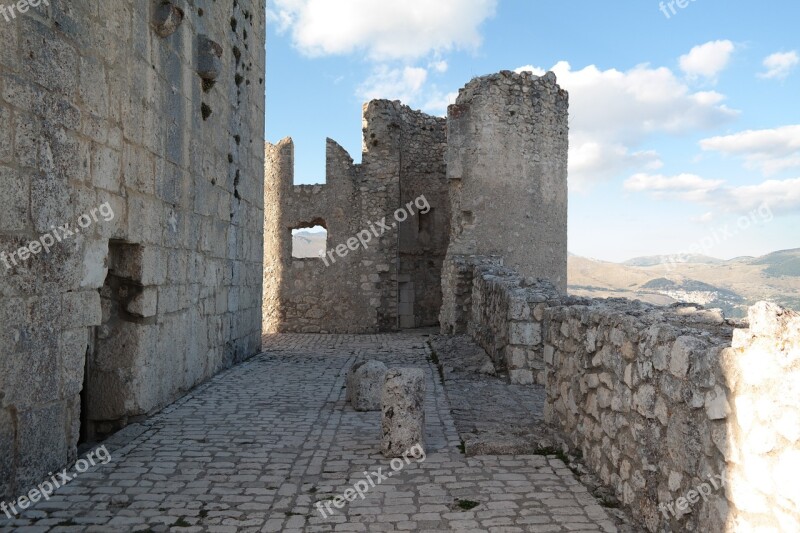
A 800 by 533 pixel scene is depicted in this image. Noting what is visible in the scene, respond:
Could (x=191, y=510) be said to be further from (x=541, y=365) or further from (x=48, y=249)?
(x=541, y=365)

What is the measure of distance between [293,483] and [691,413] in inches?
117

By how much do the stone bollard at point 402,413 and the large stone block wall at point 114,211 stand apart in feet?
8.76

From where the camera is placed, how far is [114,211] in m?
6.00

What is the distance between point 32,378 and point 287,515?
222cm

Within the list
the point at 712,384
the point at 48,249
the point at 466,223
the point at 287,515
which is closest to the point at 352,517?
the point at 287,515

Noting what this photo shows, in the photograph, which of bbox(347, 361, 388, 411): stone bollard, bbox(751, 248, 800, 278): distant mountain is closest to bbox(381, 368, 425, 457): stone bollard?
bbox(347, 361, 388, 411): stone bollard

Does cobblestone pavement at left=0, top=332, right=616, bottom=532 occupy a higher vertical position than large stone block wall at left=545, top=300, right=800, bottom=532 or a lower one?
lower

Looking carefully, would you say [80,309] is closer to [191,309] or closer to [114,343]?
[114,343]

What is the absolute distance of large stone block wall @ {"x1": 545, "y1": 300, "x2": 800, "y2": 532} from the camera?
259cm

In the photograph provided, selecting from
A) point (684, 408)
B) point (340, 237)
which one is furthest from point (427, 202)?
point (684, 408)

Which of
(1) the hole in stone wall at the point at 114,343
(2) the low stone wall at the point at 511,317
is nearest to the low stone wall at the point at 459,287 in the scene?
(2) the low stone wall at the point at 511,317

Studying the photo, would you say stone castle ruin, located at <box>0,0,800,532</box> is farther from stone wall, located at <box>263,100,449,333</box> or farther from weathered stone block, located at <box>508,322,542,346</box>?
stone wall, located at <box>263,100,449,333</box>

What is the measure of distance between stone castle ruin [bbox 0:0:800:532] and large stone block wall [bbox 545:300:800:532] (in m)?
0.01

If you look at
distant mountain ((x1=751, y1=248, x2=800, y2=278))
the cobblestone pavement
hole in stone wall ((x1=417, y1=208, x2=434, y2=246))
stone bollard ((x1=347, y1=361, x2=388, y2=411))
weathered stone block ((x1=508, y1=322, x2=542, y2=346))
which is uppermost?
hole in stone wall ((x1=417, y1=208, x2=434, y2=246))
